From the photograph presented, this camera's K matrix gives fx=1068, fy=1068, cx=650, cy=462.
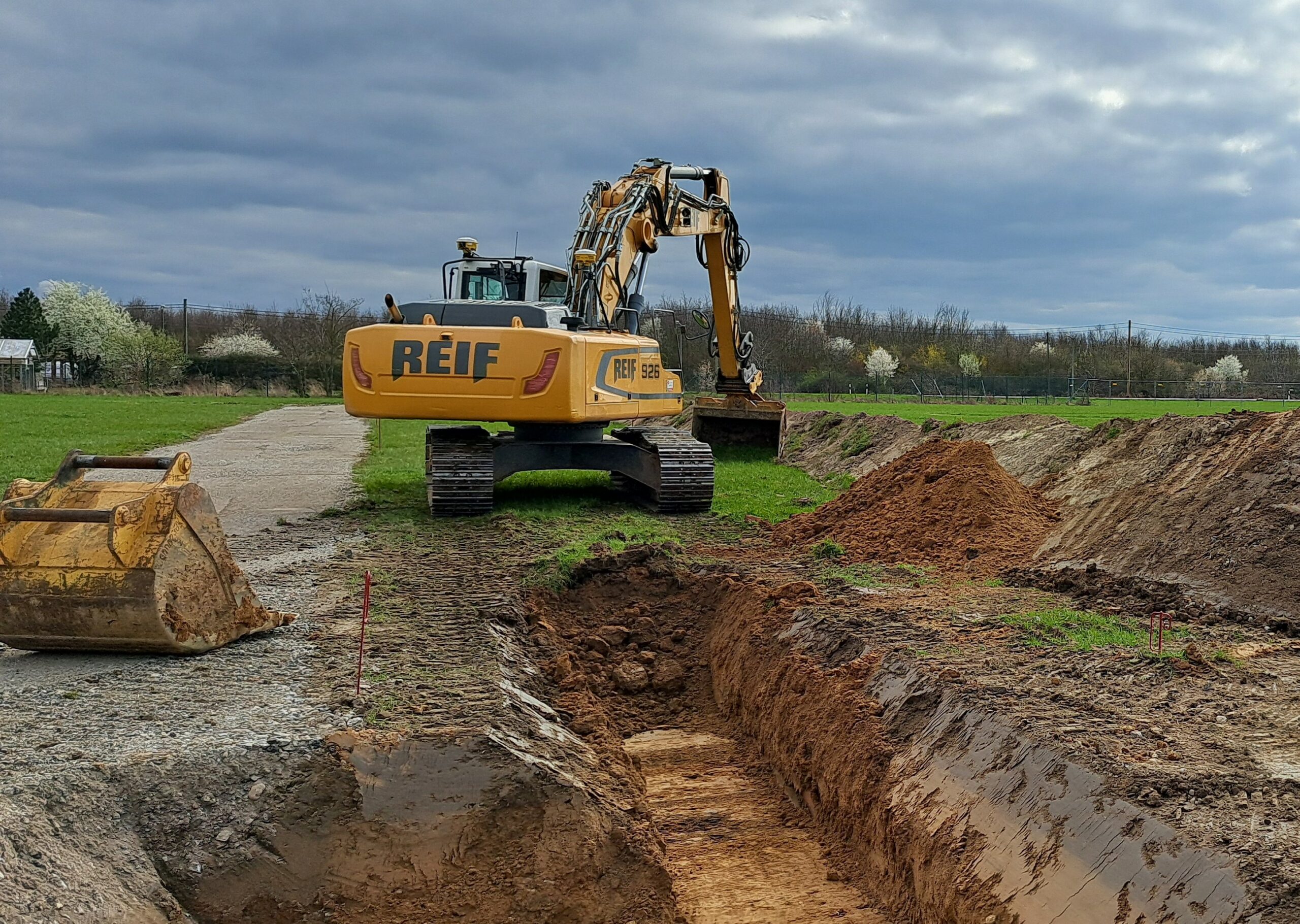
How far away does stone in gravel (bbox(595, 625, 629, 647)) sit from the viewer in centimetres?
782

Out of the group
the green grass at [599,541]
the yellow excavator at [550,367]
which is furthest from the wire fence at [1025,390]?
the green grass at [599,541]

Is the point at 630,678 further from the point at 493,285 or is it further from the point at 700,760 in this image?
the point at 493,285

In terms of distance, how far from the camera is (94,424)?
89.5 feet

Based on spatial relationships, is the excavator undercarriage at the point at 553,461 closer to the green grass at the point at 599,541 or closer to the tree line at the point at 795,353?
the green grass at the point at 599,541

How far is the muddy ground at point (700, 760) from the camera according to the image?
12.7ft

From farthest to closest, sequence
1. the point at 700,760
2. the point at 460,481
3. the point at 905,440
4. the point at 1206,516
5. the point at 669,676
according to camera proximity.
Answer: the point at 905,440 → the point at 460,481 → the point at 1206,516 → the point at 669,676 → the point at 700,760

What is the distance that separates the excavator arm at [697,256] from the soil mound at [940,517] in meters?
3.55

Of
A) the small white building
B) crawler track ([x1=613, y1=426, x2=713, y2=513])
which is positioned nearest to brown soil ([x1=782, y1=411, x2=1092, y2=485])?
crawler track ([x1=613, y1=426, x2=713, y2=513])

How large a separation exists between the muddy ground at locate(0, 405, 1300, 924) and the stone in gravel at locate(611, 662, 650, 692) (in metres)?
0.03

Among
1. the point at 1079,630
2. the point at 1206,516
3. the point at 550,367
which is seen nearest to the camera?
the point at 1079,630

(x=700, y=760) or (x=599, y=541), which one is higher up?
(x=599, y=541)

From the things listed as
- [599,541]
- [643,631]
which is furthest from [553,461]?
[643,631]

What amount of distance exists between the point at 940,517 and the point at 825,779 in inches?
188

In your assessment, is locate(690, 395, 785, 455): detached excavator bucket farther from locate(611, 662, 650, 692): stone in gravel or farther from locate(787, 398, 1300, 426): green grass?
Result: locate(611, 662, 650, 692): stone in gravel
